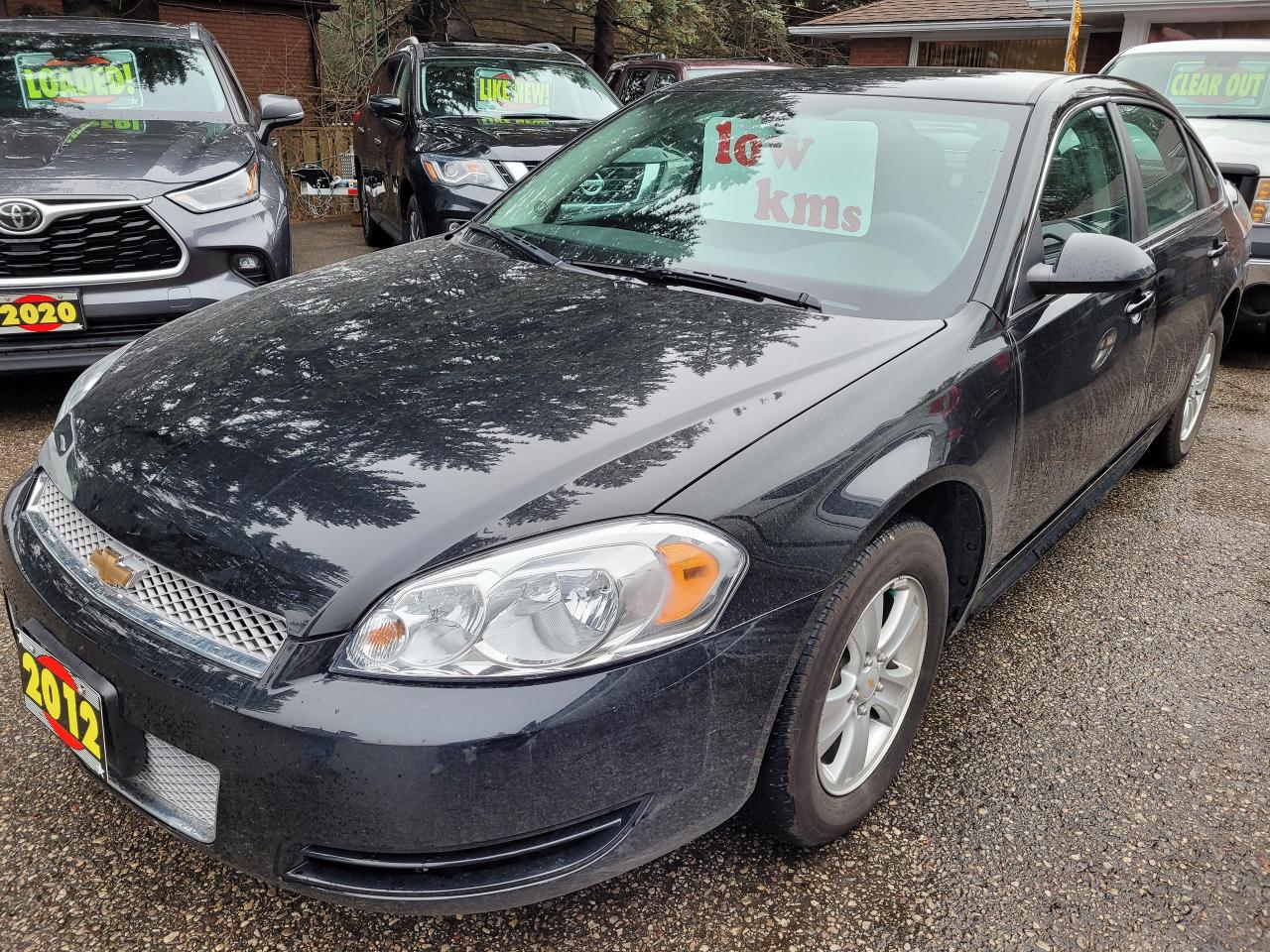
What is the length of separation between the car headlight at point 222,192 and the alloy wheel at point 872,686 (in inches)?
132

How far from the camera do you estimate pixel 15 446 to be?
3.97m

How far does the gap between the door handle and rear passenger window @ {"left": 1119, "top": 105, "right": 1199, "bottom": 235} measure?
275mm

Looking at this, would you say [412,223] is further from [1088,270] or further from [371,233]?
[1088,270]

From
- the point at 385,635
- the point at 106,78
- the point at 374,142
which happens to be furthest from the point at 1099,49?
the point at 385,635

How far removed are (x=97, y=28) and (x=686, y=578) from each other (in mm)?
5290

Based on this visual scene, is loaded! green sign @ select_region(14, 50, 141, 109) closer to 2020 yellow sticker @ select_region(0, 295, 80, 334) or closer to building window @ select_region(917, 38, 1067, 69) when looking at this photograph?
2020 yellow sticker @ select_region(0, 295, 80, 334)

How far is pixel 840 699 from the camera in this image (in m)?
1.94

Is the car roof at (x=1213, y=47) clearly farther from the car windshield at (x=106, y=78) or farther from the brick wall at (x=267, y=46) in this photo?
the brick wall at (x=267, y=46)

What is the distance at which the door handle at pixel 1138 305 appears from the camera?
2891mm

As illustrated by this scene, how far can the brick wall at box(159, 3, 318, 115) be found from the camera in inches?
568

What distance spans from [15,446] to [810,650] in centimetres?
353

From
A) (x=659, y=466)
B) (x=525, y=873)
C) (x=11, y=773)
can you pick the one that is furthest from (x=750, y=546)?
(x=11, y=773)

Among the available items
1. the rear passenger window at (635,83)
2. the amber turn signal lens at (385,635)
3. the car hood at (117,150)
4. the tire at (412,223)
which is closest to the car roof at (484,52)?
the tire at (412,223)

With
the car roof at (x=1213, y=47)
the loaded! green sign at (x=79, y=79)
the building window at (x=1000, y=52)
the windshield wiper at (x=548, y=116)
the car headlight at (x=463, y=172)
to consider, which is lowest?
the car headlight at (x=463, y=172)
